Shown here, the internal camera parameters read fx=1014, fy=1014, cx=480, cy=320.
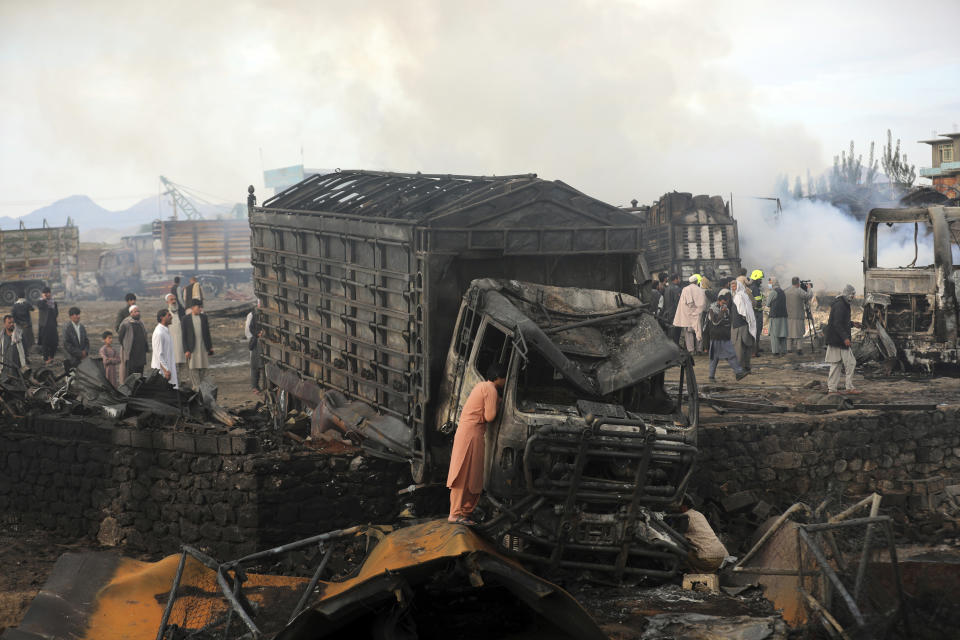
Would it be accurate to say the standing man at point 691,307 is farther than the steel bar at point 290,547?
Yes

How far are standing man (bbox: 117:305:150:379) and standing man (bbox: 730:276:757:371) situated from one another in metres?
9.25

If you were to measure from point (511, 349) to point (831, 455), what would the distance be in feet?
17.7

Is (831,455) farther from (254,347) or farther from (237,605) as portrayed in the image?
(254,347)

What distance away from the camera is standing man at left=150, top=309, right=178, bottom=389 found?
14.2 m

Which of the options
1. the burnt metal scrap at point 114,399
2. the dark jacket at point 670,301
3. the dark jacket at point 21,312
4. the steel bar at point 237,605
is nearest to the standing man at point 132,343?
the burnt metal scrap at point 114,399

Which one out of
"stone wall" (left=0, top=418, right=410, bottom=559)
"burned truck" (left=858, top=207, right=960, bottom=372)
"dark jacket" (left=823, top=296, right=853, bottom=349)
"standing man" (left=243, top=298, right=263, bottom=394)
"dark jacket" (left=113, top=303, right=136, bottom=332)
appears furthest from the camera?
"burned truck" (left=858, top=207, right=960, bottom=372)

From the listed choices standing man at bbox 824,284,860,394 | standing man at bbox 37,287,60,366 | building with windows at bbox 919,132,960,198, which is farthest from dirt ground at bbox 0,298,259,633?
building with windows at bbox 919,132,960,198

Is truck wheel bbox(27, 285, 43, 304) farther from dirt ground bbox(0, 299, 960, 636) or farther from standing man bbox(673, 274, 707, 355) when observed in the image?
standing man bbox(673, 274, 707, 355)

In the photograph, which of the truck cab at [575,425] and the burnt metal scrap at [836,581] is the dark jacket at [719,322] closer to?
the truck cab at [575,425]

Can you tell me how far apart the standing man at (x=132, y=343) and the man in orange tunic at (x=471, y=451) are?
7692 mm

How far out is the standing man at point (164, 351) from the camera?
558 inches

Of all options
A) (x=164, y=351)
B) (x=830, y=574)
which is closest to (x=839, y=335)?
(x=830, y=574)

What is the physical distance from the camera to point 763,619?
772 centimetres

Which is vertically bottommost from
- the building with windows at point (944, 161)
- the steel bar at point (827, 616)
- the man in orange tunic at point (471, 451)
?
the steel bar at point (827, 616)
